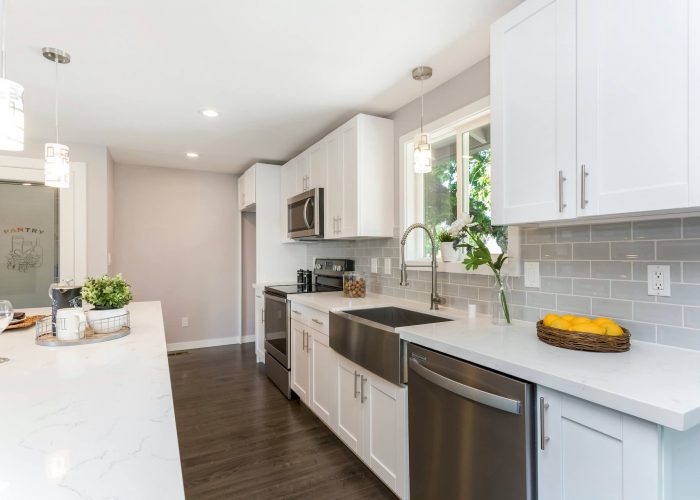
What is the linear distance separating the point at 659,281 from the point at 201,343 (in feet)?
16.0

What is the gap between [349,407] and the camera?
2.30 metres

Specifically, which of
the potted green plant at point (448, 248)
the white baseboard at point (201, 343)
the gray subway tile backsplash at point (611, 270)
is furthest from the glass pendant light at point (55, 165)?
the white baseboard at point (201, 343)

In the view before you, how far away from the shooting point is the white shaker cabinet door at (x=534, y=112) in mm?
1388

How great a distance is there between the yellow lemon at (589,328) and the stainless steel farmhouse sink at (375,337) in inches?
29.1

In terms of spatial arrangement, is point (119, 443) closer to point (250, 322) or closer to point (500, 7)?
point (500, 7)

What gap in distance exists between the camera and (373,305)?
8.48 feet

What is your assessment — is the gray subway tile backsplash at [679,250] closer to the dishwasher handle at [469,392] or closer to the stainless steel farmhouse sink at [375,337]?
the dishwasher handle at [469,392]

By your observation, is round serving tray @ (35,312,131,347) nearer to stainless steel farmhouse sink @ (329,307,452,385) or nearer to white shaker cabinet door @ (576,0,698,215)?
stainless steel farmhouse sink @ (329,307,452,385)

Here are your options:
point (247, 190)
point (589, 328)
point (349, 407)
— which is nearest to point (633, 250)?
point (589, 328)

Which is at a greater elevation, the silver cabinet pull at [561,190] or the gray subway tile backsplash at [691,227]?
the silver cabinet pull at [561,190]

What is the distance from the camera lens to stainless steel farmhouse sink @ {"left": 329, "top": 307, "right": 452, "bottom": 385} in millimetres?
1842

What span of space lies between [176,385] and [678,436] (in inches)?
146

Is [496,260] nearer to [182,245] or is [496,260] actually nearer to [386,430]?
[386,430]

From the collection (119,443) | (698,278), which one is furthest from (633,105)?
(119,443)
